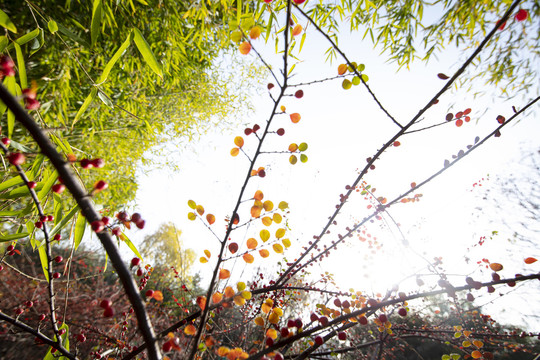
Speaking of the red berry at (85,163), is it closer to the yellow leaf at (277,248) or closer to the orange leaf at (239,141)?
the orange leaf at (239,141)

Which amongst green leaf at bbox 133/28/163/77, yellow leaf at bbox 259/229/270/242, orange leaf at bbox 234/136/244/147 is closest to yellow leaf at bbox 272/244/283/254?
yellow leaf at bbox 259/229/270/242

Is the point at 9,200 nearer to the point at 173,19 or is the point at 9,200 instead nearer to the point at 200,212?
the point at 200,212

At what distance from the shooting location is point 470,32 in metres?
2.22

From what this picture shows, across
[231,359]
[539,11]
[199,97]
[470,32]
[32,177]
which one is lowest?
[231,359]

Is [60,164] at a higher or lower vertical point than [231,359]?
higher

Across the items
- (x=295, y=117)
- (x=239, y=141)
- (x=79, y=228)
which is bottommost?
(x=79, y=228)

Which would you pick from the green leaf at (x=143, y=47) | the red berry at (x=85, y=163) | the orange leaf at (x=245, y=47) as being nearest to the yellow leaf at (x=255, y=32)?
the orange leaf at (x=245, y=47)

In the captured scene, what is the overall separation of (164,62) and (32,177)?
86.2 inches

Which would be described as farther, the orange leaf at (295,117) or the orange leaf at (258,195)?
the orange leaf at (295,117)

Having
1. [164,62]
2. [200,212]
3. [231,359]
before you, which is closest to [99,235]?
[200,212]

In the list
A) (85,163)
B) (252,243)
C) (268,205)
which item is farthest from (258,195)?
(85,163)

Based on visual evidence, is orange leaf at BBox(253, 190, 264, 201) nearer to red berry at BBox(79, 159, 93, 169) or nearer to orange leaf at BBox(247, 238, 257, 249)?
orange leaf at BBox(247, 238, 257, 249)

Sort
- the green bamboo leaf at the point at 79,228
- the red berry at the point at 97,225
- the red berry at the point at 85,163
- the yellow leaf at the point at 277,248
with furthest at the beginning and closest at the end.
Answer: the green bamboo leaf at the point at 79,228 < the yellow leaf at the point at 277,248 < the red berry at the point at 85,163 < the red berry at the point at 97,225

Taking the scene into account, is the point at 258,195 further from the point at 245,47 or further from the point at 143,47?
the point at 143,47
